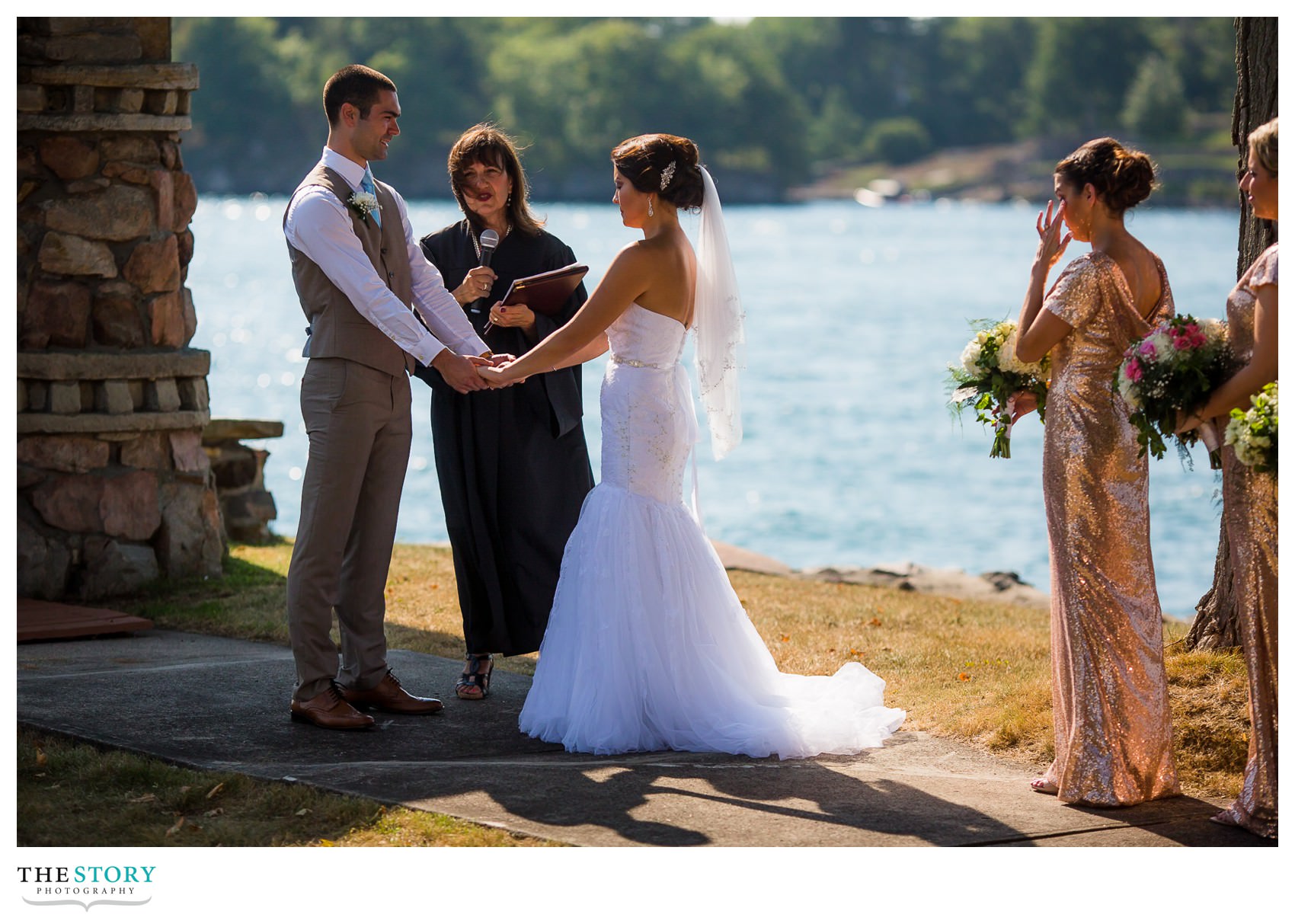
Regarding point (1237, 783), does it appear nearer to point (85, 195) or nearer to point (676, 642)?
point (676, 642)

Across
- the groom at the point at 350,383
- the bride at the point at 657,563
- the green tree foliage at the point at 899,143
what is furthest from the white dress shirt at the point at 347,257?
the green tree foliage at the point at 899,143

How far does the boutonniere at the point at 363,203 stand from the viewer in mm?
5371

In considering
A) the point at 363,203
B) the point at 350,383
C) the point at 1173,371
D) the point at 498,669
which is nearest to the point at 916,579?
the point at 498,669

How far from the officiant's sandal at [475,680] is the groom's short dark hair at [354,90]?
84.7 inches

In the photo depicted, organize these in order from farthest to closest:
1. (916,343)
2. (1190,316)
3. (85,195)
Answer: (916,343), (85,195), (1190,316)

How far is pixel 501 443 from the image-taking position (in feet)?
19.9

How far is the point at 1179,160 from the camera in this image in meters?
80.7

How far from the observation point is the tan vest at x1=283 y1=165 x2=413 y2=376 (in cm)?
533

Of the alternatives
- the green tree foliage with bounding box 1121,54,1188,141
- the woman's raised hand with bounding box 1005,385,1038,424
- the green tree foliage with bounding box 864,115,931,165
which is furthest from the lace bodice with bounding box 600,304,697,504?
the green tree foliage with bounding box 864,115,931,165

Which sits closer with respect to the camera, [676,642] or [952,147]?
[676,642]

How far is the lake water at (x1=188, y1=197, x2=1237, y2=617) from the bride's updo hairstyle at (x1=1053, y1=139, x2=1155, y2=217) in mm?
927

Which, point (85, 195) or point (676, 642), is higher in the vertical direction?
point (85, 195)
